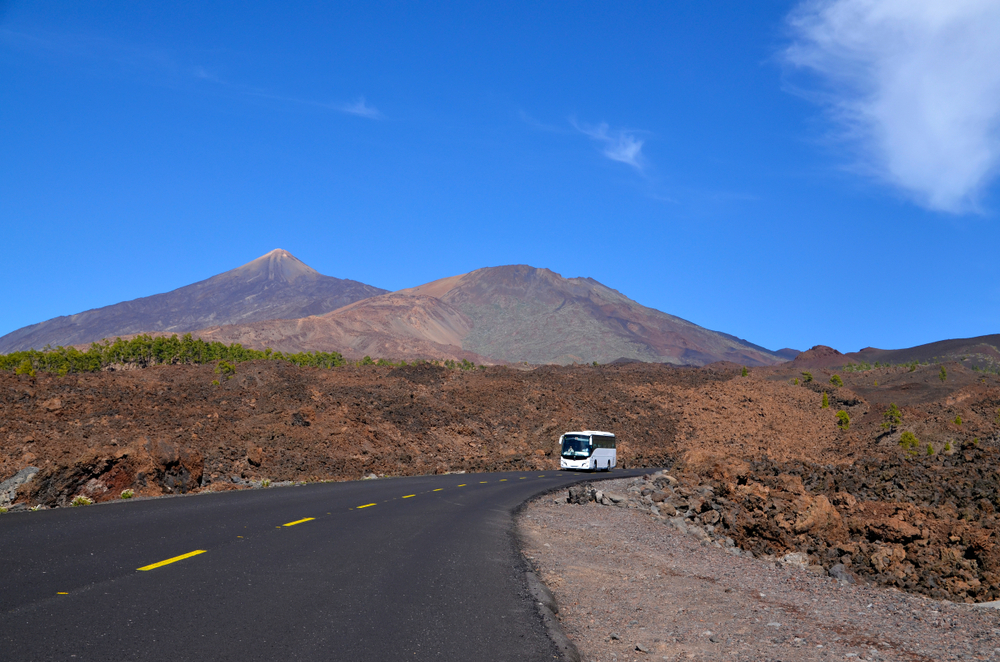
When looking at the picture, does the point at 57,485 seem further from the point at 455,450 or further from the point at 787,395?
the point at 787,395

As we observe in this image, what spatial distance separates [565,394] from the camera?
74125 millimetres

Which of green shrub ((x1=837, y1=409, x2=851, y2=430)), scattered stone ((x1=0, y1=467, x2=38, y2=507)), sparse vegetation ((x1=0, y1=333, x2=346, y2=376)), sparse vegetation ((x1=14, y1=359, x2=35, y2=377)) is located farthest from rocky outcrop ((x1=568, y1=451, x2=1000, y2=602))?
sparse vegetation ((x1=0, y1=333, x2=346, y2=376))

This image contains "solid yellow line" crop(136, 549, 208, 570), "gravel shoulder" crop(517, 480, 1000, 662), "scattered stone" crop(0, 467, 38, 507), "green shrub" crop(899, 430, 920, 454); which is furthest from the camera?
"green shrub" crop(899, 430, 920, 454)

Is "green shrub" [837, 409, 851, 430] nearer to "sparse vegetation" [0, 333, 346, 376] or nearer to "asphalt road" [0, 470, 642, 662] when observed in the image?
"sparse vegetation" [0, 333, 346, 376]

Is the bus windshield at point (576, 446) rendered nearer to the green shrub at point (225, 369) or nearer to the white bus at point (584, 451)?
the white bus at point (584, 451)

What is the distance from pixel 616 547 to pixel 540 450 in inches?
1704

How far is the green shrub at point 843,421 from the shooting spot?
7125 centimetres

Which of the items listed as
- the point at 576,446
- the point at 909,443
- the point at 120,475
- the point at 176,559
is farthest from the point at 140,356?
the point at 176,559

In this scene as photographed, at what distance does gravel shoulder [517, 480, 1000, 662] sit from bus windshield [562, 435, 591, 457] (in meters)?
33.1

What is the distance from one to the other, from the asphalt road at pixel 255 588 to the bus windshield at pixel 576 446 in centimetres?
3346

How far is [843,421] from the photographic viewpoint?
236 ft

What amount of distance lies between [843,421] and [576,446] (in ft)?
125

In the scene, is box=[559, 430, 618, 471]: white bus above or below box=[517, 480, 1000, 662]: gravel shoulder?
above

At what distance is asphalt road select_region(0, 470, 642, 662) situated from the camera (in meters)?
6.07
